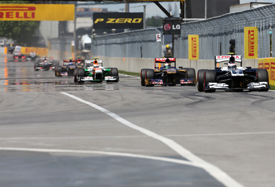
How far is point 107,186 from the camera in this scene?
6340mm

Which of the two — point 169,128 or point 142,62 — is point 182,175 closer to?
point 169,128

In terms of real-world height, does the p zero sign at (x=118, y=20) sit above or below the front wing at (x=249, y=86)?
above

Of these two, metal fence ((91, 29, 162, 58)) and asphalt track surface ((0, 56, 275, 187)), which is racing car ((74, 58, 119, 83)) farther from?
metal fence ((91, 29, 162, 58))

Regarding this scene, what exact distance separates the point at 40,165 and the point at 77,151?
44.0 inches

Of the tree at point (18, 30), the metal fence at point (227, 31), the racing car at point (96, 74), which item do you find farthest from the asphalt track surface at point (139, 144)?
the tree at point (18, 30)

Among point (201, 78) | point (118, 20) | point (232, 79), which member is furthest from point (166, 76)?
point (118, 20)

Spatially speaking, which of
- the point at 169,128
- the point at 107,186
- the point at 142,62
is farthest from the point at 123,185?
the point at 142,62

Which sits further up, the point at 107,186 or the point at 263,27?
the point at 263,27

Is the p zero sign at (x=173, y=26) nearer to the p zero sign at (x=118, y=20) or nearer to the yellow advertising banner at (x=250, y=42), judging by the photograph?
the yellow advertising banner at (x=250, y=42)

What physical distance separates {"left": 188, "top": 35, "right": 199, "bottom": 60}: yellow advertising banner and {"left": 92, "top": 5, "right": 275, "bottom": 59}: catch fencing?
0.77ft

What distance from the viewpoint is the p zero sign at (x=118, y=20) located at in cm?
10838

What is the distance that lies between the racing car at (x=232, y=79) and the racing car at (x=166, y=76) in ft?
14.3

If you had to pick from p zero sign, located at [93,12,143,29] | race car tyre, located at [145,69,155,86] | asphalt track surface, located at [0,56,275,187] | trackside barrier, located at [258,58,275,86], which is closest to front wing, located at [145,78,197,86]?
race car tyre, located at [145,69,155,86]

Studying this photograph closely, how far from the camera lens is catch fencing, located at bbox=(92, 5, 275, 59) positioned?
27.5 meters
